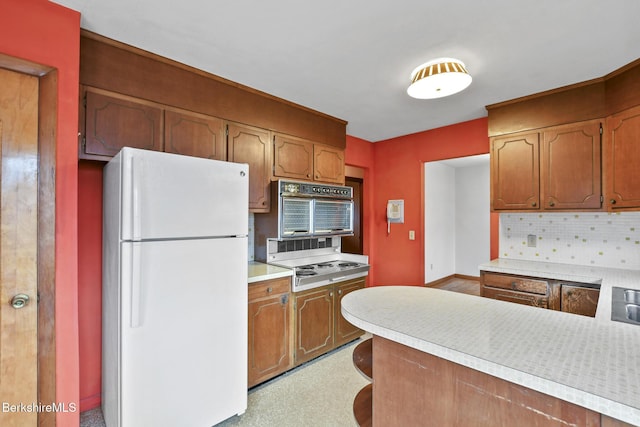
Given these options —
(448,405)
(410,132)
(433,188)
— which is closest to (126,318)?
(448,405)

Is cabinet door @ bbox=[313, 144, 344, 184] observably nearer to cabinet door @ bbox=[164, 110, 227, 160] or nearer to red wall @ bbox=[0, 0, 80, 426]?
cabinet door @ bbox=[164, 110, 227, 160]

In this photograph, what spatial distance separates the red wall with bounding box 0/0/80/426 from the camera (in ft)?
5.20

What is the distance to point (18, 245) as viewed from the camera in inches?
61.0

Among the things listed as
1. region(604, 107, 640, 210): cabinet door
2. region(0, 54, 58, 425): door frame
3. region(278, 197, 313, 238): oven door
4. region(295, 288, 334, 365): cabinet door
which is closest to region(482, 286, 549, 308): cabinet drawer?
region(604, 107, 640, 210): cabinet door

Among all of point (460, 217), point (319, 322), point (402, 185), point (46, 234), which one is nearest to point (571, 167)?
point (402, 185)

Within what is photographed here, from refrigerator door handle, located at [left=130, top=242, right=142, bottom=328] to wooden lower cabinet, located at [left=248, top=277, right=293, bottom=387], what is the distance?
32.9 inches

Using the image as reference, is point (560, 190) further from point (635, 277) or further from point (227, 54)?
point (227, 54)

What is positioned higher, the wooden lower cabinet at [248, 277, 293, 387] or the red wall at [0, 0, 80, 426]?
the red wall at [0, 0, 80, 426]

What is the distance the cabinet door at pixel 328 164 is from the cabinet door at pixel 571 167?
6.75 ft

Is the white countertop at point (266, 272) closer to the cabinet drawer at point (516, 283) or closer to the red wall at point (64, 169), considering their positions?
the red wall at point (64, 169)

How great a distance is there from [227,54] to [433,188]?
3968mm

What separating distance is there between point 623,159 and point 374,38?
2.26 metres

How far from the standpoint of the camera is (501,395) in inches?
38.0

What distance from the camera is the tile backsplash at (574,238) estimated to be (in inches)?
102
